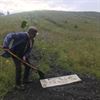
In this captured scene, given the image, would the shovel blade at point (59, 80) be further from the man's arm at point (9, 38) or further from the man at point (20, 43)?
the man's arm at point (9, 38)

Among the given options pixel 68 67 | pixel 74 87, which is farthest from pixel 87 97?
pixel 68 67

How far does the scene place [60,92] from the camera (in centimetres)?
965

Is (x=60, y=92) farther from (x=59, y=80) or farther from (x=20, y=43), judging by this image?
(x=20, y=43)

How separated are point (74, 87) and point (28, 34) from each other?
2.26 meters

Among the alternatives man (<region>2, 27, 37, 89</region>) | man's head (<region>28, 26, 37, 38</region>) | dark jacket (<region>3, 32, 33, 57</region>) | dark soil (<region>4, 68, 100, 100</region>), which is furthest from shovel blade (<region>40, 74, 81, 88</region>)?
man's head (<region>28, 26, 37, 38</region>)

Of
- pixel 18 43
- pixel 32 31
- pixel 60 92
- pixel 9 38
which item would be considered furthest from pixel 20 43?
pixel 60 92

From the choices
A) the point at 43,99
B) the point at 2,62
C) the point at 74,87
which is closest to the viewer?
the point at 43,99

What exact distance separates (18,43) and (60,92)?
6.37 ft

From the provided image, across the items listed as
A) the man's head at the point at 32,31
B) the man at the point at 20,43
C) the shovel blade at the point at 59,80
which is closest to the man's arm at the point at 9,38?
the man at the point at 20,43

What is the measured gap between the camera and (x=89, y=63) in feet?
45.4

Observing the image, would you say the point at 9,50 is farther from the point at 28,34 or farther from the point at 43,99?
the point at 43,99

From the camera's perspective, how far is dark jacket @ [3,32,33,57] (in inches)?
372

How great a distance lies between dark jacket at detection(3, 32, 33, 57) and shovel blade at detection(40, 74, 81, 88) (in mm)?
1396

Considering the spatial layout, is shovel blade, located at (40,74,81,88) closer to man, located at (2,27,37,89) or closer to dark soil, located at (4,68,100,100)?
dark soil, located at (4,68,100,100)
